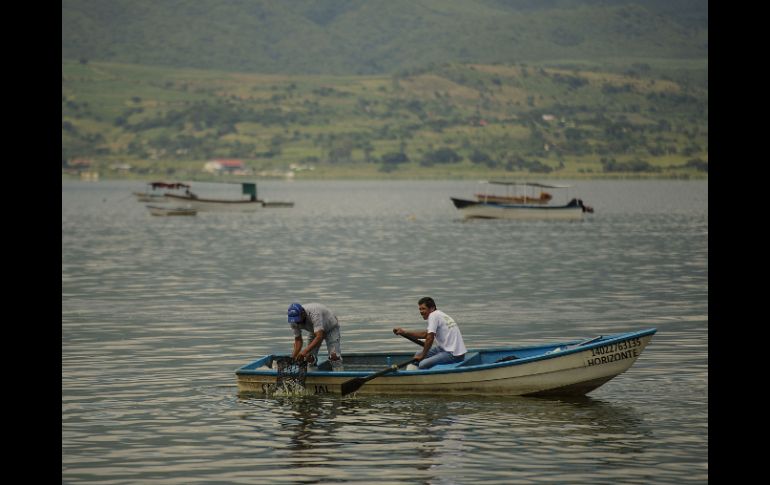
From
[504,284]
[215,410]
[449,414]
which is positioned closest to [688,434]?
[449,414]

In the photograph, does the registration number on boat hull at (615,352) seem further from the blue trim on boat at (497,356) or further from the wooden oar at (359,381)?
the wooden oar at (359,381)

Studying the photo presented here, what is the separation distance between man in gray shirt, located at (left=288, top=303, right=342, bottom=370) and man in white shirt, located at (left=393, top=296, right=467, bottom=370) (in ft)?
5.52

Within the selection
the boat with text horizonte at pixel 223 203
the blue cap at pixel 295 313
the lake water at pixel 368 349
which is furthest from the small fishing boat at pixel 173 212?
the blue cap at pixel 295 313

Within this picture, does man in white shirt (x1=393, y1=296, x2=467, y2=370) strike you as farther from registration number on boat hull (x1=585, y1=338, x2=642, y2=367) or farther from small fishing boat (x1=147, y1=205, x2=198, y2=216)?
small fishing boat (x1=147, y1=205, x2=198, y2=216)

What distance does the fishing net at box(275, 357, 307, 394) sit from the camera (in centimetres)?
3262

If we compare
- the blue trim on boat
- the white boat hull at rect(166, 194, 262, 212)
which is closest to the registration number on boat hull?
the blue trim on boat

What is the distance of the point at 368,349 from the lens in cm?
4191

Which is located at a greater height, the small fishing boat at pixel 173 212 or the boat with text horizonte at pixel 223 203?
the boat with text horizonte at pixel 223 203

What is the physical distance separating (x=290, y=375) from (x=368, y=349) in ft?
30.8

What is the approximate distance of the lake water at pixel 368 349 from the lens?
87.2ft

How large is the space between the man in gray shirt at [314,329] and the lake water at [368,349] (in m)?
1.14
